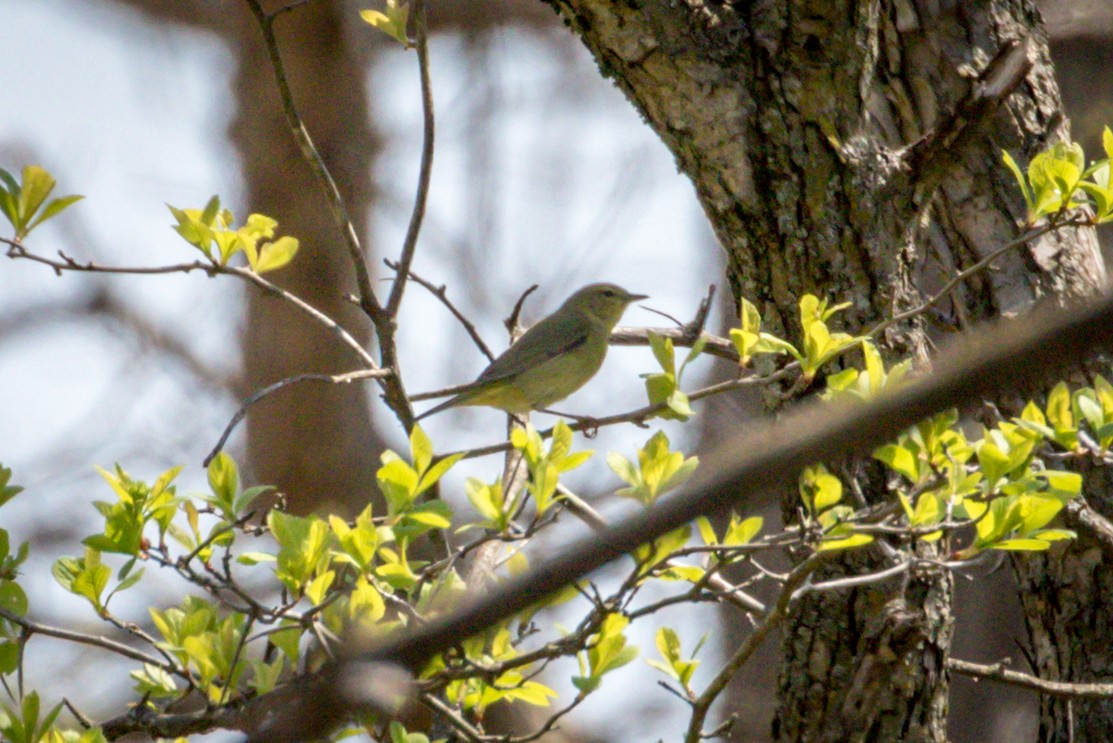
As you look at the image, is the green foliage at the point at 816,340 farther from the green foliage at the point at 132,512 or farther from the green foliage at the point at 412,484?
the green foliage at the point at 132,512

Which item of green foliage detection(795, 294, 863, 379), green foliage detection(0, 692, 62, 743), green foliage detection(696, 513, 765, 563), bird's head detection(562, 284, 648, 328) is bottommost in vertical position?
green foliage detection(0, 692, 62, 743)

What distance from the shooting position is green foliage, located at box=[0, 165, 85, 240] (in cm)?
215

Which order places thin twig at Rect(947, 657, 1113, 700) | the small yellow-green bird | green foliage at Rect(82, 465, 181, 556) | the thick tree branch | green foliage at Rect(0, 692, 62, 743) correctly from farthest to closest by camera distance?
the small yellow-green bird → thin twig at Rect(947, 657, 1113, 700) → green foliage at Rect(82, 465, 181, 556) → green foliage at Rect(0, 692, 62, 743) → the thick tree branch

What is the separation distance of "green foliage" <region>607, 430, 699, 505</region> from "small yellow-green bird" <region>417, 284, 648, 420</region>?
1842 millimetres

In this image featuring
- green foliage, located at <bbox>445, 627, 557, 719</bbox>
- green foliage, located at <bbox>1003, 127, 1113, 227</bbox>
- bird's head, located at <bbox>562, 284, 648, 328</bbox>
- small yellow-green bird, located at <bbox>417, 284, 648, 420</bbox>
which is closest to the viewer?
green foliage, located at <bbox>445, 627, 557, 719</bbox>

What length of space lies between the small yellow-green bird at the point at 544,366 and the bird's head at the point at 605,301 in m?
0.13

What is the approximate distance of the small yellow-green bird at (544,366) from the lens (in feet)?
14.2

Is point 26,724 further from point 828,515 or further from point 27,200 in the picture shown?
point 828,515

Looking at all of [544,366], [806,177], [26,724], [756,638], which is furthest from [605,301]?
[26,724]

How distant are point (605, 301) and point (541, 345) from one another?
95cm

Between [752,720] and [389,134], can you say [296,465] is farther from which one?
[752,720]

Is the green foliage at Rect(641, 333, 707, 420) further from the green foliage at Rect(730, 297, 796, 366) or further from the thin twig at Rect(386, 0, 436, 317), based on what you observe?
the thin twig at Rect(386, 0, 436, 317)

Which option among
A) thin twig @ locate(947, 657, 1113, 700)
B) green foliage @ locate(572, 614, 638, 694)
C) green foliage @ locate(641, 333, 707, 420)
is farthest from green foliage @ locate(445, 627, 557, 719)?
thin twig @ locate(947, 657, 1113, 700)

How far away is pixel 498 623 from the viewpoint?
1.73 feet
